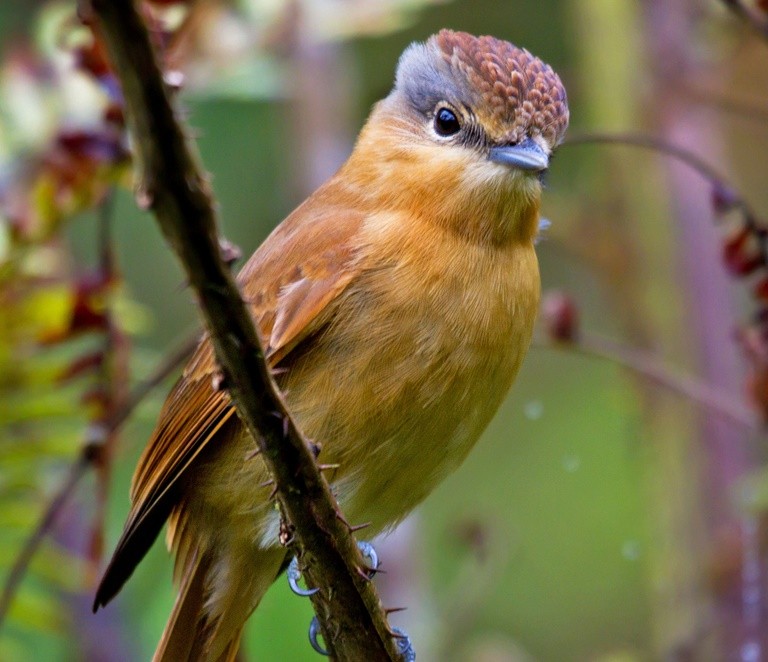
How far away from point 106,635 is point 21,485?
46.7 inches

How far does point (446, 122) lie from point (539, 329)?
3.31ft

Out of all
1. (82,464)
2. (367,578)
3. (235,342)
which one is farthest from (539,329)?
(235,342)

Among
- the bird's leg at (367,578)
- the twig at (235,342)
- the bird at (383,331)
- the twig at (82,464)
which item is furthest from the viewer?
the twig at (82,464)

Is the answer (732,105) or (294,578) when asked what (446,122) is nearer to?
(294,578)

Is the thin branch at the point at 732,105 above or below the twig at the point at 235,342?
below

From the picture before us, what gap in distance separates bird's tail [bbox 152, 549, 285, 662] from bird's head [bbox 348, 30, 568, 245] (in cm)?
100

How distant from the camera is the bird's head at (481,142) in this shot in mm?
2791

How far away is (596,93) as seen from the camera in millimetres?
5180

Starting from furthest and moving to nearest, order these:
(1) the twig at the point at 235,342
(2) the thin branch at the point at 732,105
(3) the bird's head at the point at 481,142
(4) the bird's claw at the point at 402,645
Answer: (2) the thin branch at the point at 732,105 < (3) the bird's head at the point at 481,142 < (4) the bird's claw at the point at 402,645 < (1) the twig at the point at 235,342

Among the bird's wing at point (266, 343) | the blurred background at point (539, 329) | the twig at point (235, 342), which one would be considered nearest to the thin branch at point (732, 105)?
the blurred background at point (539, 329)

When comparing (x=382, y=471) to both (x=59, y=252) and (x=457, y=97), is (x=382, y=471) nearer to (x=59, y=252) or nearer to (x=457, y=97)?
(x=457, y=97)

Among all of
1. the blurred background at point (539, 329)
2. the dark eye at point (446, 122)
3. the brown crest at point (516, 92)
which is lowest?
the blurred background at point (539, 329)

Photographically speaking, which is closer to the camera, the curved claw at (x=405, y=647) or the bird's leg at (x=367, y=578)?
the bird's leg at (x=367, y=578)

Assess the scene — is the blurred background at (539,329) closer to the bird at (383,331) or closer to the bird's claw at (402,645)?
the bird at (383,331)
